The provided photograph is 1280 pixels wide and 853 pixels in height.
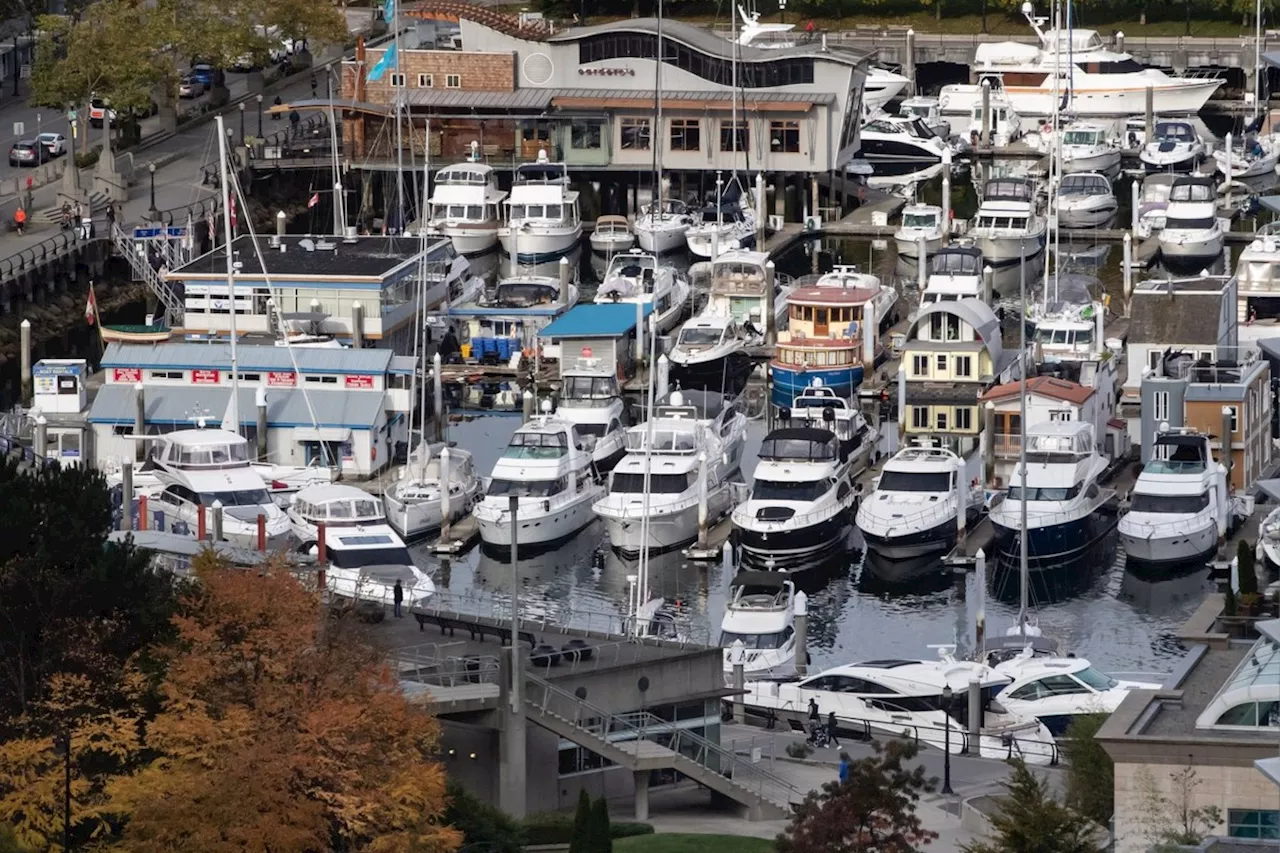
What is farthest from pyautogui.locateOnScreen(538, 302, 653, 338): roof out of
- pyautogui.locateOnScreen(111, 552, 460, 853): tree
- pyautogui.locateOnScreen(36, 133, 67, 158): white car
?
pyautogui.locateOnScreen(111, 552, 460, 853): tree

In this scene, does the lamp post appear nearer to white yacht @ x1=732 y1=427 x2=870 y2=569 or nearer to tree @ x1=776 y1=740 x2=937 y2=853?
tree @ x1=776 y1=740 x2=937 y2=853

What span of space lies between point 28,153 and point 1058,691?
59.0 meters

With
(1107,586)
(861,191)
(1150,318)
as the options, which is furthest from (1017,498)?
(861,191)

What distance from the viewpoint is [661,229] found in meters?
108

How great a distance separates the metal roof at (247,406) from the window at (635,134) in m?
34.1

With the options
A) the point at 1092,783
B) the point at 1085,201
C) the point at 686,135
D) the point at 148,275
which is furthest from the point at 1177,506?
the point at 686,135

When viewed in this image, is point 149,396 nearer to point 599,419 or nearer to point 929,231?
point 599,419

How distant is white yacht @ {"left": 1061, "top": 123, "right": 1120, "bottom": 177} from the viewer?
121m

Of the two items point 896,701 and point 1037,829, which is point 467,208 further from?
point 1037,829

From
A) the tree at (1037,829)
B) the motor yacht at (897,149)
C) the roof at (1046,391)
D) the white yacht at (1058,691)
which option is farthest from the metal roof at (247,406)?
the motor yacht at (897,149)

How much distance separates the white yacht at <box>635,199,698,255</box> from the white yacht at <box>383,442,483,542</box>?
1112 inches

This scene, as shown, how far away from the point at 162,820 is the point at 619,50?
7145cm

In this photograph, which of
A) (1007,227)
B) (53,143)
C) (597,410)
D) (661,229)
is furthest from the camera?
(53,143)

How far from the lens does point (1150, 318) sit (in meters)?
85.7
